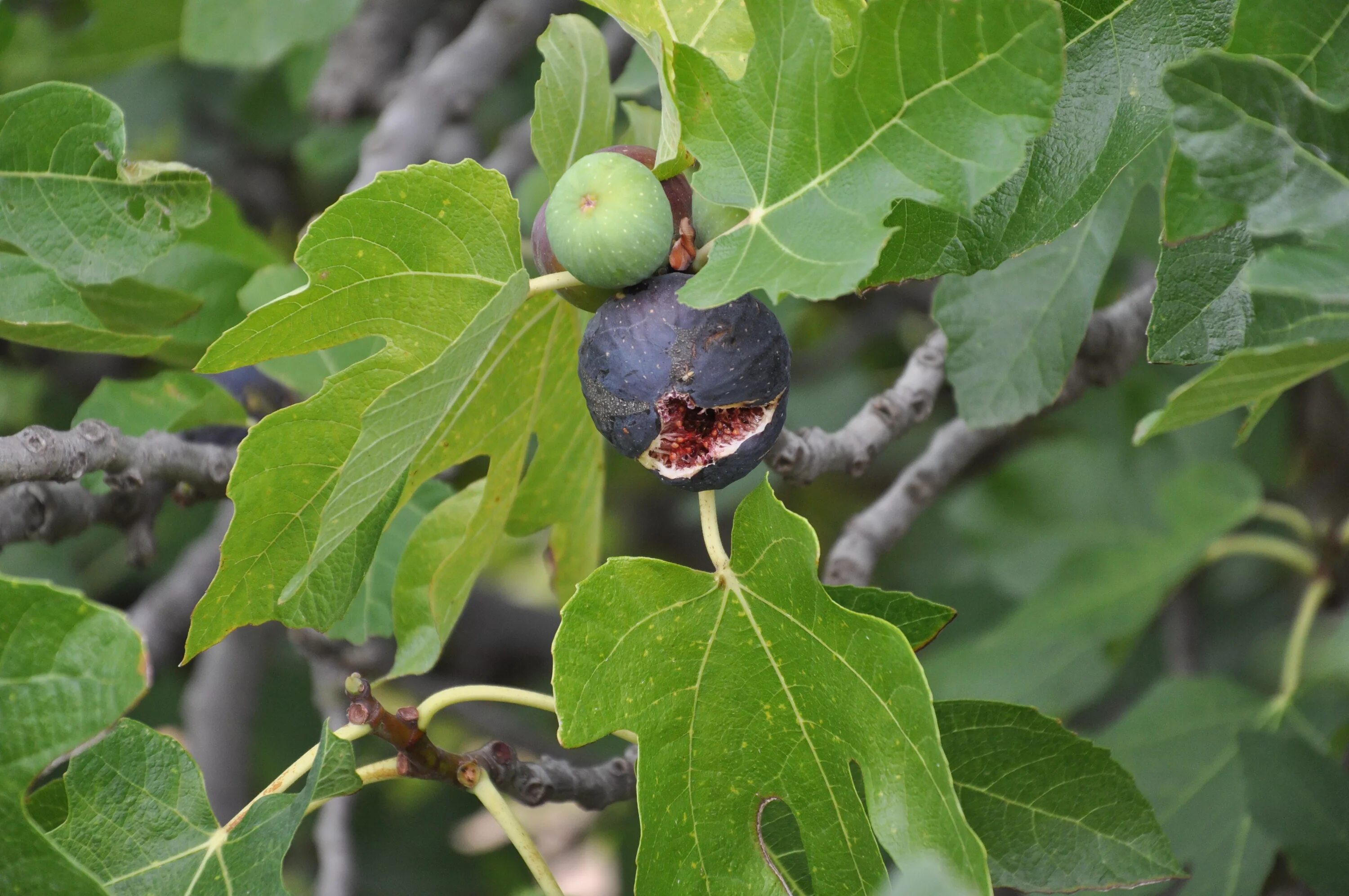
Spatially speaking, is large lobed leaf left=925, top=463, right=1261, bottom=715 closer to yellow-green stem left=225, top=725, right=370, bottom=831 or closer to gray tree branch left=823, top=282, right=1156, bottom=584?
gray tree branch left=823, top=282, right=1156, bottom=584

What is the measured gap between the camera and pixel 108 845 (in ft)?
3.31

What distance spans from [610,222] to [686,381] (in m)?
0.15

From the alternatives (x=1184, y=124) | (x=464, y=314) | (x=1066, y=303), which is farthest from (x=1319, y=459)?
(x=464, y=314)

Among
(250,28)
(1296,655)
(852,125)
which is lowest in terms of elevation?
(1296,655)

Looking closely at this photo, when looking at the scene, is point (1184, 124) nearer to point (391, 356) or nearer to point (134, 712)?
point (391, 356)

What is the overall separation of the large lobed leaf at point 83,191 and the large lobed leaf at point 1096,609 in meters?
1.51

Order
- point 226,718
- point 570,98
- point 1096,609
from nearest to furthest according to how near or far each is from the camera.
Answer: point 570,98
point 1096,609
point 226,718

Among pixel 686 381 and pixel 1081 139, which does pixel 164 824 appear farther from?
pixel 1081 139

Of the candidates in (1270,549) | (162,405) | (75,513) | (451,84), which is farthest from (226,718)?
(1270,549)

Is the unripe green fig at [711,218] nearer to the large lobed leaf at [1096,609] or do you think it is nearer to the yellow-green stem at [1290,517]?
the large lobed leaf at [1096,609]

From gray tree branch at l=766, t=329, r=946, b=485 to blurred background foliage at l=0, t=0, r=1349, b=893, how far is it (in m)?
0.40

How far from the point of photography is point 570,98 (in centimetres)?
115

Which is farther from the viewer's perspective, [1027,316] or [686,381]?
[1027,316]

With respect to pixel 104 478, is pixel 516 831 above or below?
below
